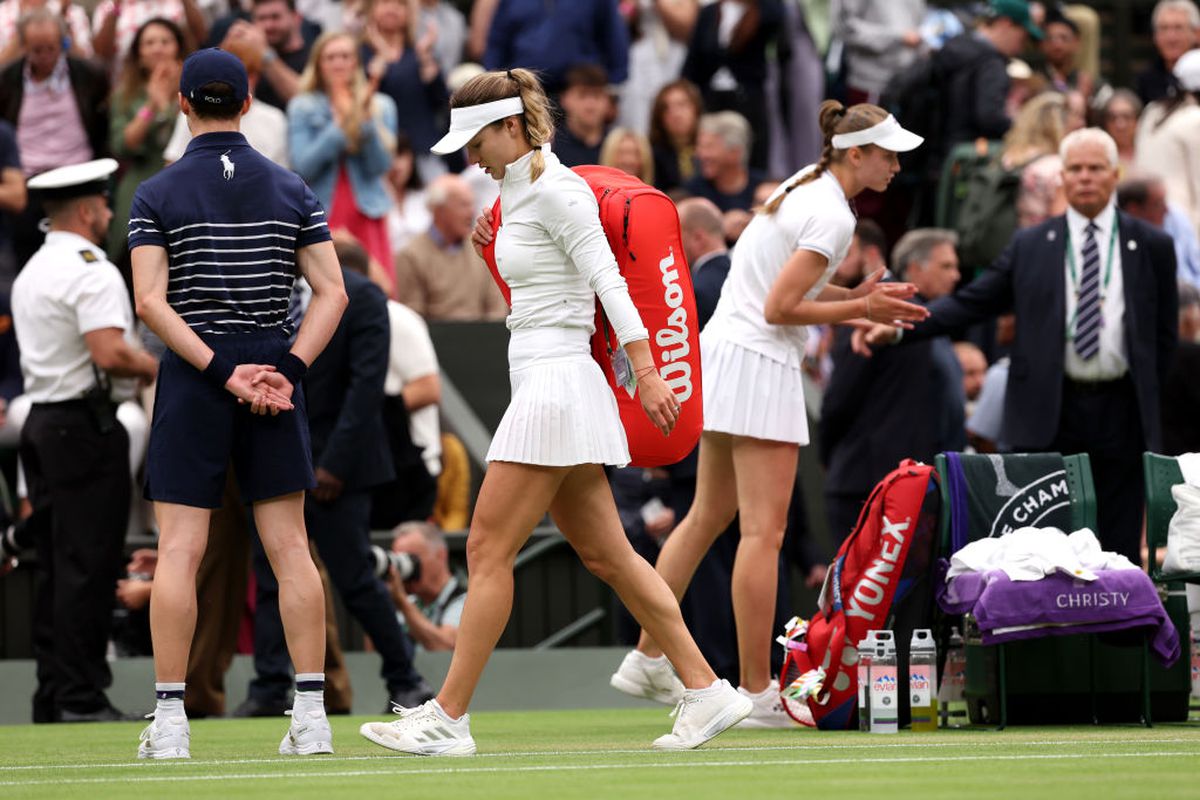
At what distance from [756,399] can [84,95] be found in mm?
7379

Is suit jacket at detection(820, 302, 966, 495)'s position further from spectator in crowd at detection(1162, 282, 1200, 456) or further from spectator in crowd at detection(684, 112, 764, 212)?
spectator in crowd at detection(684, 112, 764, 212)

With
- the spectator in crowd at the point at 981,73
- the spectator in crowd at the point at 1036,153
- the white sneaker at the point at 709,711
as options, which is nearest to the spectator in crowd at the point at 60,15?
the spectator in crowd at the point at 981,73

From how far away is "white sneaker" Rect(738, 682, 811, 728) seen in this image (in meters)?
8.88

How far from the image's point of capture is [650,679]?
898cm

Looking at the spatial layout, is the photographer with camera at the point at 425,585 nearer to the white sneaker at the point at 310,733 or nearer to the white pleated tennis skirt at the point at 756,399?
the white pleated tennis skirt at the point at 756,399

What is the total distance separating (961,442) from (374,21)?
6.36m

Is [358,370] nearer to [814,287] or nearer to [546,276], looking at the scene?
[814,287]

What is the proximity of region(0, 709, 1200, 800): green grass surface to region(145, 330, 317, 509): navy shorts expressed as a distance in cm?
88

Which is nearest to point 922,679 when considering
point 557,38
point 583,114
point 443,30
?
point 583,114

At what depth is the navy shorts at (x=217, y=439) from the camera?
24.2ft

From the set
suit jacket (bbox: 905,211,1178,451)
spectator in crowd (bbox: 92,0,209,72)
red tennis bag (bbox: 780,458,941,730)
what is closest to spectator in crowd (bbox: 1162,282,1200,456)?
suit jacket (bbox: 905,211,1178,451)

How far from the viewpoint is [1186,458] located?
357 inches

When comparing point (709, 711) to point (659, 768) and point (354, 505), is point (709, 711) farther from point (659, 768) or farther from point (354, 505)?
point (354, 505)

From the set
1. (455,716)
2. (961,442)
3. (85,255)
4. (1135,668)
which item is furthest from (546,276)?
(961,442)
